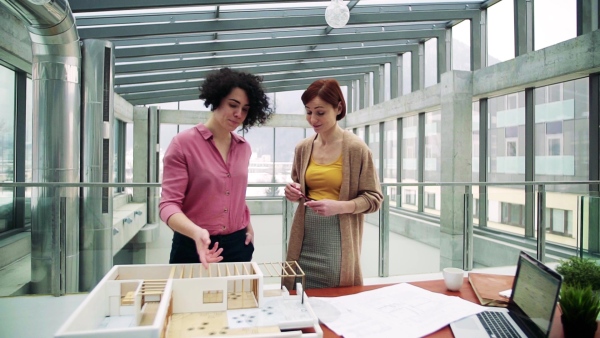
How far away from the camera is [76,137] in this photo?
4.35 meters

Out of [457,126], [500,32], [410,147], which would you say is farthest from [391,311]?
[410,147]

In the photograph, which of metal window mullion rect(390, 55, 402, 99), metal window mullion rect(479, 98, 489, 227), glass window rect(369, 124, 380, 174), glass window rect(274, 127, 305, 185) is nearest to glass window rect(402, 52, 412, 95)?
metal window mullion rect(390, 55, 402, 99)

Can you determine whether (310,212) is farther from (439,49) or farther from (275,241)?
(439,49)

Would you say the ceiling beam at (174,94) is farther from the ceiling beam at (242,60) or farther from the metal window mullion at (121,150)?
the ceiling beam at (242,60)

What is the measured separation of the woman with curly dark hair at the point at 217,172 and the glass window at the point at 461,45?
6.95m

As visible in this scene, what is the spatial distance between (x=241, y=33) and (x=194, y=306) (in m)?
6.35

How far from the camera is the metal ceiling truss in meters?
A: 5.74

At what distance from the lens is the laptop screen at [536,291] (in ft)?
3.75

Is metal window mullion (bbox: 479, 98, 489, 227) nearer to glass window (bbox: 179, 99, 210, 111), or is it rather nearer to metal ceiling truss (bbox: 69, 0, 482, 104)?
metal ceiling truss (bbox: 69, 0, 482, 104)

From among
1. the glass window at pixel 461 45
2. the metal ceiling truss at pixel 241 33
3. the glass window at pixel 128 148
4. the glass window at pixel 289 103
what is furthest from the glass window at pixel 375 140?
the glass window at pixel 128 148

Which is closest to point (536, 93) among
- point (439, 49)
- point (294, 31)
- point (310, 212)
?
point (439, 49)

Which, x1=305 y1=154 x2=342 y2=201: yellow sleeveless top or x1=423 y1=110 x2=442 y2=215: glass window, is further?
x1=423 y1=110 x2=442 y2=215: glass window

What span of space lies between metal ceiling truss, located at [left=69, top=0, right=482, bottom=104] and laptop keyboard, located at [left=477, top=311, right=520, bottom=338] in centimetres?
396

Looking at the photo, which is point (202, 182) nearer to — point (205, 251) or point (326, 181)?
point (205, 251)
